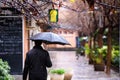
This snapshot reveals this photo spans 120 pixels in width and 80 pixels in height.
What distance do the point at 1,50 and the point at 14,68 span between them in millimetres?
1054

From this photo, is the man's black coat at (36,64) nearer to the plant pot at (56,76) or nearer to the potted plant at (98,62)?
the plant pot at (56,76)

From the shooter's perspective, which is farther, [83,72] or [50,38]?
[83,72]

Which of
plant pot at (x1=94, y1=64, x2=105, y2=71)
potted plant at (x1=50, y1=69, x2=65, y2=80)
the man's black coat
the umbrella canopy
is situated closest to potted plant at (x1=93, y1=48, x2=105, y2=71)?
plant pot at (x1=94, y1=64, x2=105, y2=71)

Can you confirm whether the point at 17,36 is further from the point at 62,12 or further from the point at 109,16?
the point at 62,12

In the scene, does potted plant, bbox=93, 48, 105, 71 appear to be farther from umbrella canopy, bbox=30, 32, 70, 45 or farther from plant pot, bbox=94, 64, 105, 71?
umbrella canopy, bbox=30, 32, 70, 45

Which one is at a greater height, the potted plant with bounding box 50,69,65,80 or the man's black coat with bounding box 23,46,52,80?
the man's black coat with bounding box 23,46,52,80

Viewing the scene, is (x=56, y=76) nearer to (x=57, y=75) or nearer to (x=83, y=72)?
(x=57, y=75)

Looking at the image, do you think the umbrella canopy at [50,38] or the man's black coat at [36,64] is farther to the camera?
the umbrella canopy at [50,38]

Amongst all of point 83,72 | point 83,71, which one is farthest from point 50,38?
point 83,71

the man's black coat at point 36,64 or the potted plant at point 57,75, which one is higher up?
the man's black coat at point 36,64

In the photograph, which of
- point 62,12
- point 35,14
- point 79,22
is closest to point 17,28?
point 35,14

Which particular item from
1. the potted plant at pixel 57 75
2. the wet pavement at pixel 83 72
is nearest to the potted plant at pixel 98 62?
the wet pavement at pixel 83 72

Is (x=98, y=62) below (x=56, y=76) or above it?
below

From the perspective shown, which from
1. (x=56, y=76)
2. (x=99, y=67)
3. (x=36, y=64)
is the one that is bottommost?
(x=99, y=67)
